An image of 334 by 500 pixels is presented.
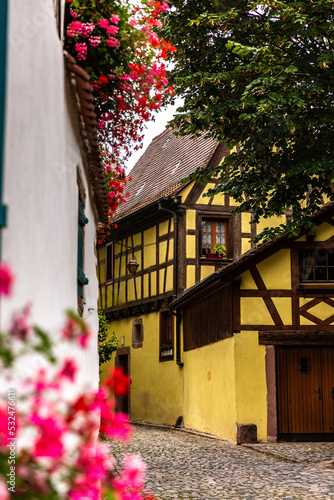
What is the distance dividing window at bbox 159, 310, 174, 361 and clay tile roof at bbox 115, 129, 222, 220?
341 cm

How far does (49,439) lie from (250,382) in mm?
13308

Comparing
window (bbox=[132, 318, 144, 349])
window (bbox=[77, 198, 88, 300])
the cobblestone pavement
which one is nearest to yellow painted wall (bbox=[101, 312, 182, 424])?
window (bbox=[132, 318, 144, 349])

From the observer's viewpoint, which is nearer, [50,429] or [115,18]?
[50,429]

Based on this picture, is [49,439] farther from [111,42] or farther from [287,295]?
[287,295]

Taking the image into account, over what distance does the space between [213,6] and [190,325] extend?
908 centimetres

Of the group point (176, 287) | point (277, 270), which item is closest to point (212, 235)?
point (176, 287)

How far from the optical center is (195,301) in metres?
18.5

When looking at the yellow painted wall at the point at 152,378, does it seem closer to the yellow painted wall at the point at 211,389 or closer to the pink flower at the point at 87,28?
the yellow painted wall at the point at 211,389

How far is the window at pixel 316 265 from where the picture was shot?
51.9 ft

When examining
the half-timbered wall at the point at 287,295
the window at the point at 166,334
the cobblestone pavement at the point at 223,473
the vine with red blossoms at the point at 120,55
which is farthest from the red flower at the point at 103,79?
the window at the point at 166,334

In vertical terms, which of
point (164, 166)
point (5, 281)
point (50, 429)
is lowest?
point (50, 429)

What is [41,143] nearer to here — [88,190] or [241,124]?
[88,190]

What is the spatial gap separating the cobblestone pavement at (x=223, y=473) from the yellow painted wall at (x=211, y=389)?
86 centimetres

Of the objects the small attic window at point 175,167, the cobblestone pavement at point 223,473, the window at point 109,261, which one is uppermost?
Result: the small attic window at point 175,167
